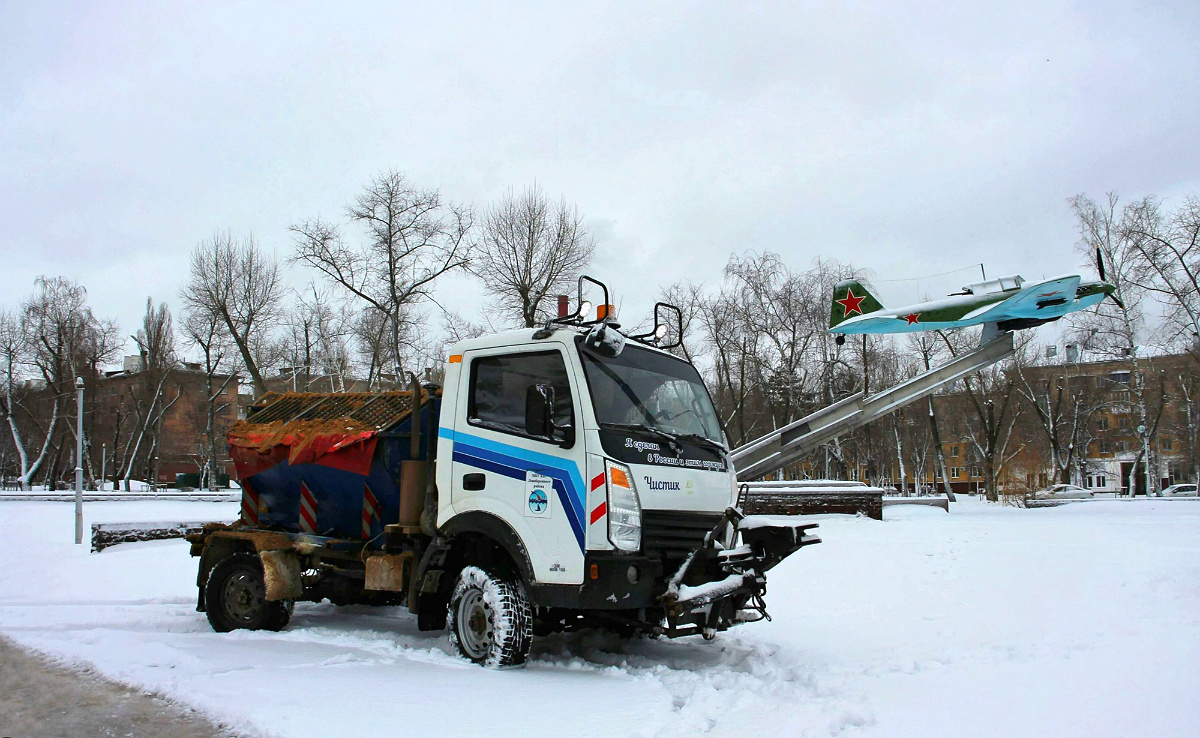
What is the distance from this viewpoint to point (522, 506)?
662cm

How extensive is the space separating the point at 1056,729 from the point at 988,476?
42649 mm

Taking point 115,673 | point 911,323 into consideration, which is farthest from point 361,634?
point 911,323

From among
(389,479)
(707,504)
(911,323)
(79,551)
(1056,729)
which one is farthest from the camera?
(911,323)

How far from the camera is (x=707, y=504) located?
6.98 meters

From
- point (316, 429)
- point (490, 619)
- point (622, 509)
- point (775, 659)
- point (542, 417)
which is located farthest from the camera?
point (316, 429)

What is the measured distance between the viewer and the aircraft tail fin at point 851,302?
2719 centimetres

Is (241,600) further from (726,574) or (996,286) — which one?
(996,286)

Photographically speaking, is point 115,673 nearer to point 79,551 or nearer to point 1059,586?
point 1059,586

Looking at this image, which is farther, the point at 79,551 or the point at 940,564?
the point at 79,551

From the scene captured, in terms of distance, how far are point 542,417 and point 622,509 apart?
93 centimetres

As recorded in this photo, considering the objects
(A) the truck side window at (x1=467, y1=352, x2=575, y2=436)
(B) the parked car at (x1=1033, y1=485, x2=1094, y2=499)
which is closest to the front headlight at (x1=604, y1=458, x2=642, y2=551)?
(A) the truck side window at (x1=467, y1=352, x2=575, y2=436)

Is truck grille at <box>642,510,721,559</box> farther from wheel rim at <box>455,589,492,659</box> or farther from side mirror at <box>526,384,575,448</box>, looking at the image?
wheel rim at <box>455,589,492,659</box>

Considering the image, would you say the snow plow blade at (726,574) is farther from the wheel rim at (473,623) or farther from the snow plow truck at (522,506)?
the wheel rim at (473,623)

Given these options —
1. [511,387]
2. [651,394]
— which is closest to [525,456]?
[511,387]
